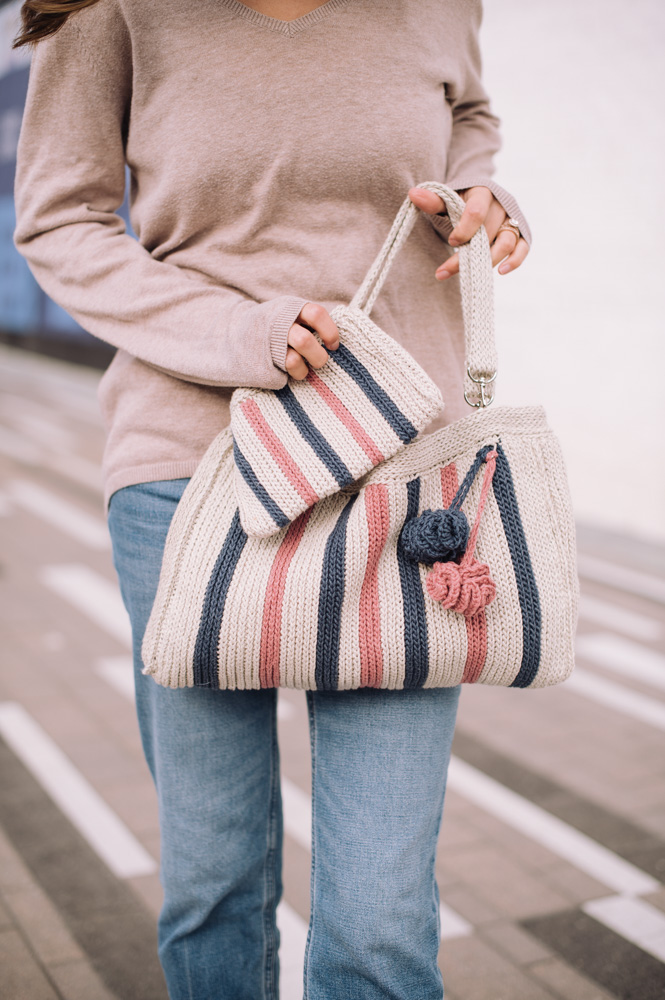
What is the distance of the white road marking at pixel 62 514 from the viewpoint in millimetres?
5109

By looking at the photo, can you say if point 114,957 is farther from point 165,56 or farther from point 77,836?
point 165,56

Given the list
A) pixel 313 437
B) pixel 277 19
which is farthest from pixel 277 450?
pixel 277 19

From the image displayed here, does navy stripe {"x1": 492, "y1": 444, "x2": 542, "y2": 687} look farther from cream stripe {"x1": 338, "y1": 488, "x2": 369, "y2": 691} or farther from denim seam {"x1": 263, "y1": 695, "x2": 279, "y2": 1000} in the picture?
denim seam {"x1": 263, "y1": 695, "x2": 279, "y2": 1000}

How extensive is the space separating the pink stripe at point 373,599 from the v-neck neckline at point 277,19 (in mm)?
617

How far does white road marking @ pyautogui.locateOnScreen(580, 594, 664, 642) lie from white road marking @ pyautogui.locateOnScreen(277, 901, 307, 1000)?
245cm

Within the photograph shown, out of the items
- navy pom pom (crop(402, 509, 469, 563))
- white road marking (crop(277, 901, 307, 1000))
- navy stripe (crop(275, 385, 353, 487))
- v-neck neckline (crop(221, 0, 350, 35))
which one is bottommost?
white road marking (crop(277, 901, 307, 1000))

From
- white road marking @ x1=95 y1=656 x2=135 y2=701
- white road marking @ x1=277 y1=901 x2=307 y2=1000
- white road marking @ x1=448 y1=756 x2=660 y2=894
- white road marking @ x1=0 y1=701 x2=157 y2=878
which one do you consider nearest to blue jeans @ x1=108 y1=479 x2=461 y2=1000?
white road marking @ x1=277 y1=901 x2=307 y2=1000

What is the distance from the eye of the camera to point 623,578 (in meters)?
4.87

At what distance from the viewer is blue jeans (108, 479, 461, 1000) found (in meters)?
1.17

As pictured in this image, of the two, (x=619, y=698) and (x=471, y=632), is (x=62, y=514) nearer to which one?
(x=619, y=698)

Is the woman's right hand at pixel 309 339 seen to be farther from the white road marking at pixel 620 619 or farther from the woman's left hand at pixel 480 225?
the white road marking at pixel 620 619

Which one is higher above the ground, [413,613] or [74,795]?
[413,613]

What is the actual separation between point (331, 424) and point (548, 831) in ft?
6.00

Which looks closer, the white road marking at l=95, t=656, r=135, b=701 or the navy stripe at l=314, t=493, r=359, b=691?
the navy stripe at l=314, t=493, r=359, b=691
